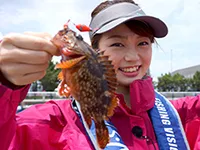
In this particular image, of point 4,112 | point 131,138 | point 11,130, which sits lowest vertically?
point 131,138

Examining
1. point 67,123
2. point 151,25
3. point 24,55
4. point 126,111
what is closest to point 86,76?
point 24,55

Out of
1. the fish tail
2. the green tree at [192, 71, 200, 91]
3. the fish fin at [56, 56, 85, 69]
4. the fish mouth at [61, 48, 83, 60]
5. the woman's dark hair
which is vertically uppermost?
the woman's dark hair

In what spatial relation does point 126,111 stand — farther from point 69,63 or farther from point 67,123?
point 69,63

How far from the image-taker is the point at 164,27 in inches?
108

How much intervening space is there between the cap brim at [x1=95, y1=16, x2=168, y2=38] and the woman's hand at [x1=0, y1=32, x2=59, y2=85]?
0.90 m

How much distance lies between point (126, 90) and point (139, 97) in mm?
154

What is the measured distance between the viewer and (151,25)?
8.95 ft

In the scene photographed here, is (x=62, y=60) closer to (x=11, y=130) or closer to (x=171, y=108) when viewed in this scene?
(x=11, y=130)

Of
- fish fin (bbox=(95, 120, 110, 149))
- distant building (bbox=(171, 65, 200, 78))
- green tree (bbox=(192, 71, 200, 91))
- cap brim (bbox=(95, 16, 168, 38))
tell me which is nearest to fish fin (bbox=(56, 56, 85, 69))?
fish fin (bbox=(95, 120, 110, 149))

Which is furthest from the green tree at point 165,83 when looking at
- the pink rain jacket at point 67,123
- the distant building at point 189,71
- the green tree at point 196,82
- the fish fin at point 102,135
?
the fish fin at point 102,135

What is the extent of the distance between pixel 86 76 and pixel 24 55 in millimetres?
344

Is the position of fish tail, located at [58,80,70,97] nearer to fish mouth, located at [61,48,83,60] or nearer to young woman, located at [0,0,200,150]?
fish mouth, located at [61,48,83,60]

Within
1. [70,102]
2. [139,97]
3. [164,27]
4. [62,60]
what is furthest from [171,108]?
[62,60]

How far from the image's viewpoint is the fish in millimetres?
1689
